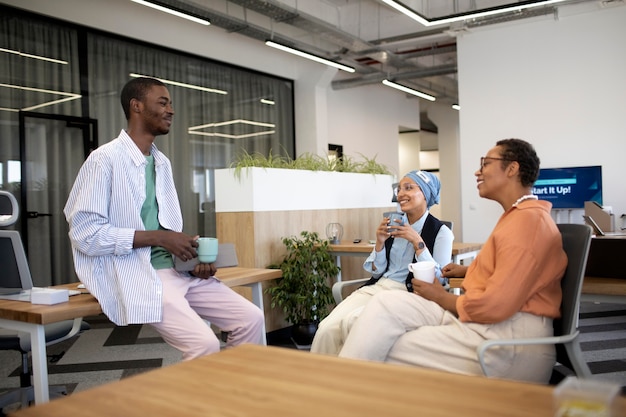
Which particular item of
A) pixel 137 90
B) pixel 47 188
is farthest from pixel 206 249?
pixel 47 188

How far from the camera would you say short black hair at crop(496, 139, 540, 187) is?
83.4 inches

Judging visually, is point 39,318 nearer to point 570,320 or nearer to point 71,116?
point 570,320

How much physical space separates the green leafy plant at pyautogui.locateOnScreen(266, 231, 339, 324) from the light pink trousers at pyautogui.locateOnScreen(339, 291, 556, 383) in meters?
2.46

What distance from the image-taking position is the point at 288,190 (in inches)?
190

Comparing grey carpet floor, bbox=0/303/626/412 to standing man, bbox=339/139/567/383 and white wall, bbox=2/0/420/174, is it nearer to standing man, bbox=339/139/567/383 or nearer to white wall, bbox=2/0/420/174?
standing man, bbox=339/139/567/383

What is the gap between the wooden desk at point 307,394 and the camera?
0.94 meters

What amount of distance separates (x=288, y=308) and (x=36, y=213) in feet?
10.3

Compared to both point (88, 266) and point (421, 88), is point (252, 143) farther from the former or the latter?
point (88, 266)

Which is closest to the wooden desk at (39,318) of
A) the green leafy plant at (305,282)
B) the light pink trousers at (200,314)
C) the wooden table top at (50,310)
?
the wooden table top at (50,310)

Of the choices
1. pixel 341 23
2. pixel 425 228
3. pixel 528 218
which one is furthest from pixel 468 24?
pixel 528 218

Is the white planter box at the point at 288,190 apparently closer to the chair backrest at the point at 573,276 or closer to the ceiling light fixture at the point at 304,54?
the ceiling light fixture at the point at 304,54

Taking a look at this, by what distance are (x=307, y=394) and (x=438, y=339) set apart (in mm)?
1010

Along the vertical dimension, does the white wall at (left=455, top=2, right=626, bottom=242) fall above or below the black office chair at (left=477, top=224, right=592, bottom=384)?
above

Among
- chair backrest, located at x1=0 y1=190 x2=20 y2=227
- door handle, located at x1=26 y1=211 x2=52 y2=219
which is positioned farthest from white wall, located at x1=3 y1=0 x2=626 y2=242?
chair backrest, located at x1=0 y1=190 x2=20 y2=227
